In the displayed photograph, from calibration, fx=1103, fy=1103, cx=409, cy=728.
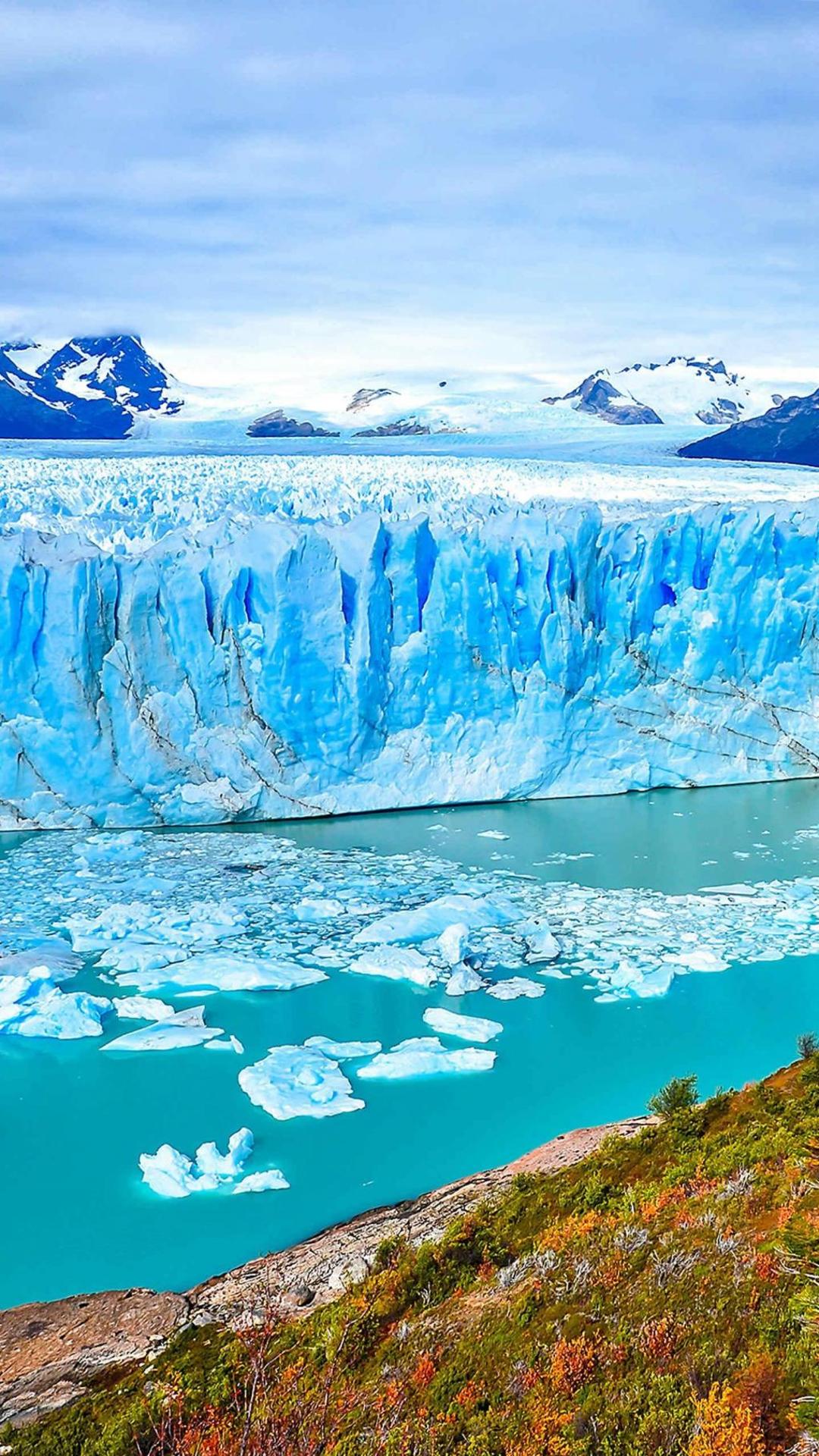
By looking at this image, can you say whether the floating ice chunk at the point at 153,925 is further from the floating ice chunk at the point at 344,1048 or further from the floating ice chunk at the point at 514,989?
the floating ice chunk at the point at 514,989

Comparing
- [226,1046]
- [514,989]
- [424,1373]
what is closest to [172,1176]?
[226,1046]

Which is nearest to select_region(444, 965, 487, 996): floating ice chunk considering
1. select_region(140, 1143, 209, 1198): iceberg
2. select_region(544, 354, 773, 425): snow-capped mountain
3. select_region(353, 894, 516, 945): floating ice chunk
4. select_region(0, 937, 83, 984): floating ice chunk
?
select_region(353, 894, 516, 945): floating ice chunk

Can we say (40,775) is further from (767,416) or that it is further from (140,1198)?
(767,416)

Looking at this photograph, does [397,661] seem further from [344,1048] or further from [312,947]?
[344,1048]

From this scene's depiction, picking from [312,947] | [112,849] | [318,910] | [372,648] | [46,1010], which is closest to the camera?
[46,1010]

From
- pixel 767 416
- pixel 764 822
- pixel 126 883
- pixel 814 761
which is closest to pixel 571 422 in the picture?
pixel 767 416

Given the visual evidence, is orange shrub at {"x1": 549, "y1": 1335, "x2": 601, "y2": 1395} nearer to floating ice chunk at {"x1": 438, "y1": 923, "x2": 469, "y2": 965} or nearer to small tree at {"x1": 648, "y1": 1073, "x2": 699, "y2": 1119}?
small tree at {"x1": 648, "y1": 1073, "x2": 699, "y2": 1119}
